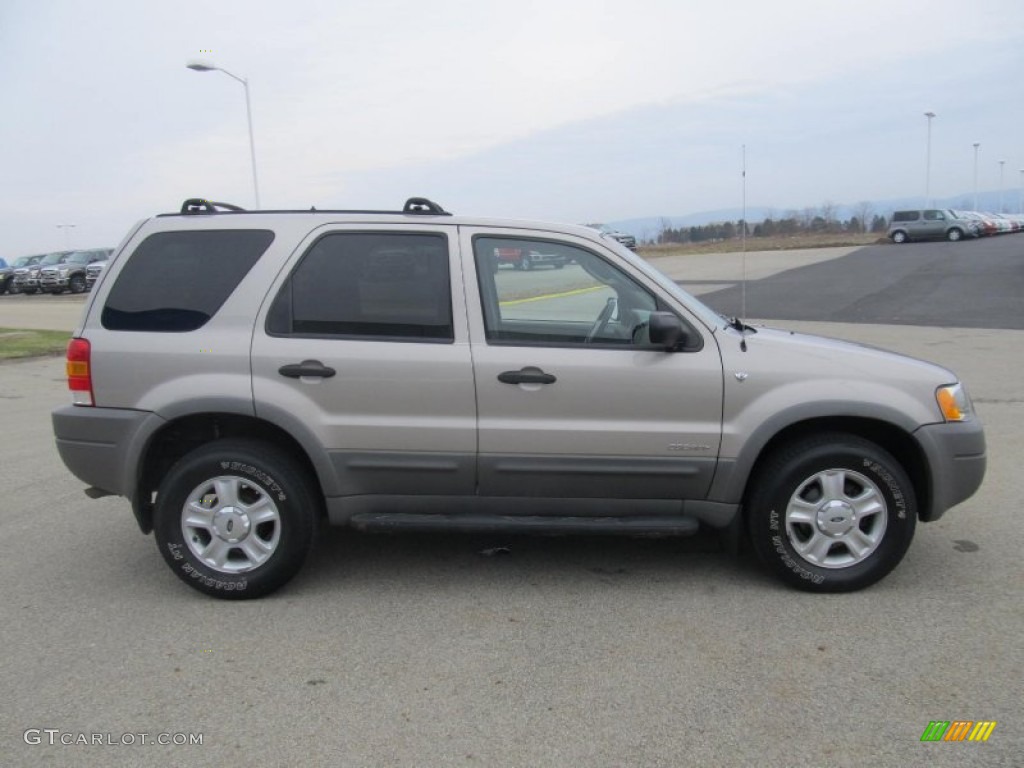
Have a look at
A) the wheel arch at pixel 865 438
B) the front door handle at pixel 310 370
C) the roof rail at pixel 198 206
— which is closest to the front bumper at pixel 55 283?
the roof rail at pixel 198 206

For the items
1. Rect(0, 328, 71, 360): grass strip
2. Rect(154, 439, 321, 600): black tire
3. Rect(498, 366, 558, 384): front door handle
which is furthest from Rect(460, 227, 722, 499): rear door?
Rect(0, 328, 71, 360): grass strip

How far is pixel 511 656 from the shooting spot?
11.6ft

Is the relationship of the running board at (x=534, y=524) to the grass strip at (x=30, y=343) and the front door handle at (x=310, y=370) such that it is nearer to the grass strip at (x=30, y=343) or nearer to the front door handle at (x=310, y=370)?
the front door handle at (x=310, y=370)

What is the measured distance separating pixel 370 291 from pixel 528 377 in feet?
2.99

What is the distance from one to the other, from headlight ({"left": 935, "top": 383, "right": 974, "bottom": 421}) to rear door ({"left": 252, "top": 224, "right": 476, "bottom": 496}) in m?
2.28

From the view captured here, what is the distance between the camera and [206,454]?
13.5 ft

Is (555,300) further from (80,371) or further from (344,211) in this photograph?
(80,371)

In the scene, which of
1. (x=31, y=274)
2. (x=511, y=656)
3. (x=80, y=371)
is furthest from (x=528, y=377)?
(x=31, y=274)

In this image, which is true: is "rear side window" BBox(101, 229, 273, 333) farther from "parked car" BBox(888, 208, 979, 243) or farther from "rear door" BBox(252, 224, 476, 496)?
"parked car" BBox(888, 208, 979, 243)

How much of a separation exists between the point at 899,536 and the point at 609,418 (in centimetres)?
152

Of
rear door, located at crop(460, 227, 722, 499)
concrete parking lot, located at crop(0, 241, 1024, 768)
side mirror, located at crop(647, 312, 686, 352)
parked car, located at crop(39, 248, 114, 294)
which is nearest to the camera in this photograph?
concrete parking lot, located at crop(0, 241, 1024, 768)

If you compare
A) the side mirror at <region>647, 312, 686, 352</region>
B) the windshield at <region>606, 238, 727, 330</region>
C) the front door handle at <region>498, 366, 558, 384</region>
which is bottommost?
the front door handle at <region>498, 366, 558, 384</region>

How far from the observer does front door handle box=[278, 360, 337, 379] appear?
400 cm

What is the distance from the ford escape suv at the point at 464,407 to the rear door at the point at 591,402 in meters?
0.01
